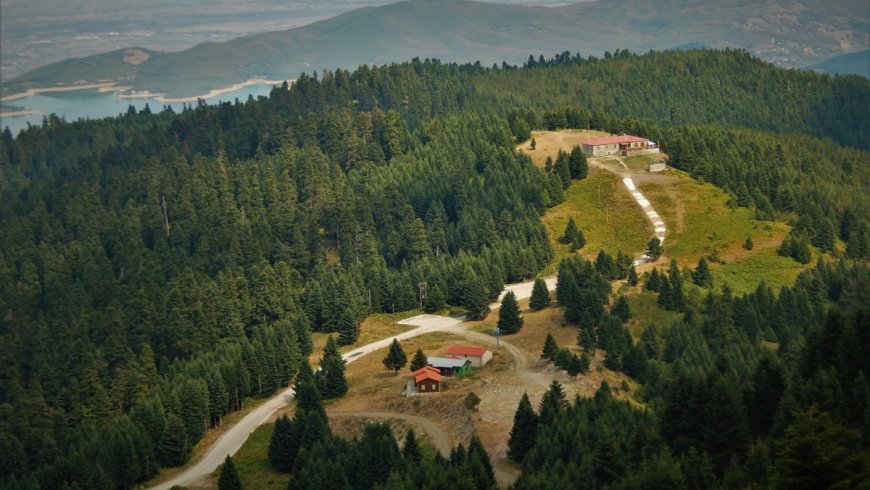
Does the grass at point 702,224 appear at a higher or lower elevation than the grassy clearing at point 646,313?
higher

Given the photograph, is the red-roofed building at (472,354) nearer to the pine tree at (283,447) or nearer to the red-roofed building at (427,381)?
the red-roofed building at (427,381)

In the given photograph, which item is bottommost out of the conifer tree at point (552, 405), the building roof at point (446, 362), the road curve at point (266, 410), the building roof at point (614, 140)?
the road curve at point (266, 410)

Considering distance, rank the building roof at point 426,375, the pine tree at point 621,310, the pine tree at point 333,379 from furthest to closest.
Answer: the pine tree at point 621,310
the pine tree at point 333,379
the building roof at point 426,375

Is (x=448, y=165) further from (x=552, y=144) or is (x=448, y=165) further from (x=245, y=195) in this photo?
(x=245, y=195)

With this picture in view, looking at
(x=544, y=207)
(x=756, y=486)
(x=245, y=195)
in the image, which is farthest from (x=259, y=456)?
(x=245, y=195)

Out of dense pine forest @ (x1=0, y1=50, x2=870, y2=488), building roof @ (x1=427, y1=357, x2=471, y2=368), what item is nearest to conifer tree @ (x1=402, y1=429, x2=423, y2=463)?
dense pine forest @ (x1=0, y1=50, x2=870, y2=488)

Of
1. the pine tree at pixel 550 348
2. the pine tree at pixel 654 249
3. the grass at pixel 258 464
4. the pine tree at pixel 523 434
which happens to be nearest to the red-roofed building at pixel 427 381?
the pine tree at pixel 550 348

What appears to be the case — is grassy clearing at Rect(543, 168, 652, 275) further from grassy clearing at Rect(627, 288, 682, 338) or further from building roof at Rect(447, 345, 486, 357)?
building roof at Rect(447, 345, 486, 357)
